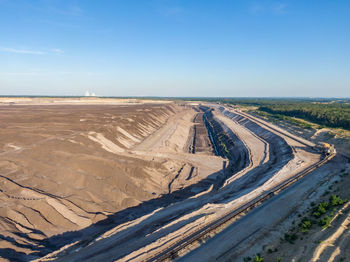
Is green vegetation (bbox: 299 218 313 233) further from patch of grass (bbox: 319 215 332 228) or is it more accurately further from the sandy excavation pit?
the sandy excavation pit

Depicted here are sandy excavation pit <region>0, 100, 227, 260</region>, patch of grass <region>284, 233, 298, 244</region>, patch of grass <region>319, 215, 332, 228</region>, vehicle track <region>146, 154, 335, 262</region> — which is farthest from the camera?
sandy excavation pit <region>0, 100, 227, 260</region>

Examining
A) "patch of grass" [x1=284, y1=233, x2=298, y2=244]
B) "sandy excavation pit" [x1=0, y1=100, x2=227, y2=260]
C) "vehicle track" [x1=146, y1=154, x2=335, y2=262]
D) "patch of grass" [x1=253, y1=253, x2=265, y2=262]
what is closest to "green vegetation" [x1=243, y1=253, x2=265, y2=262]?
"patch of grass" [x1=253, y1=253, x2=265, y2=262]

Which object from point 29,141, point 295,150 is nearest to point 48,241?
point 29,141

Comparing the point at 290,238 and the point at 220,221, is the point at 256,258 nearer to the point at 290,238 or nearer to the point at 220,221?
the point at 290,238


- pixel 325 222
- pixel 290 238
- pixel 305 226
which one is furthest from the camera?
pixel 305 226

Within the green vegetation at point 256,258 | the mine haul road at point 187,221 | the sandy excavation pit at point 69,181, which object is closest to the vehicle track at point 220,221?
the mine haul road at point 187,221

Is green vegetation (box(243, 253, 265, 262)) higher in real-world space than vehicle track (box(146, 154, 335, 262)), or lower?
higher

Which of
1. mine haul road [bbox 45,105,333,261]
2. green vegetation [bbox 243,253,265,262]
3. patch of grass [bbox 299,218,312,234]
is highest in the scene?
patch of grass [bbox 299,218,312,234]

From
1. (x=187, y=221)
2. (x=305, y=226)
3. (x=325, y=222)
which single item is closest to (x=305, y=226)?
(x=305, y=226)

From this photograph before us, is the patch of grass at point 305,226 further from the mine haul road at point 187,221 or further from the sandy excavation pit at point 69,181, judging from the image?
the sandy excavation pit at point 69,181

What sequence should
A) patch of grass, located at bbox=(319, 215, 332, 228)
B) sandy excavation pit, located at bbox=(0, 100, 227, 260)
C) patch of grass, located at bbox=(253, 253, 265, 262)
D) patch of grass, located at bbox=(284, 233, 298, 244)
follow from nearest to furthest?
patch of grass, located at bbox=(253, 253, 265, 262), patch of grass, located at bbox=(284, 233, 298, 244), patch of grass, located at bbox=(319, 215, 332, 228), sandy excavation pit, located at bbox=(0, 100, 227, 260)

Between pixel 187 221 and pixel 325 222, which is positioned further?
pixel 187 221

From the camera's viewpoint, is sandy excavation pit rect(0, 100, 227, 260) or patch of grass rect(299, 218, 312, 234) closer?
patch of grass rect(299, 218, 312, 234)
